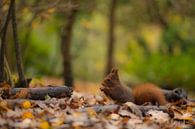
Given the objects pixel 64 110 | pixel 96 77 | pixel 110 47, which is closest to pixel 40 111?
pixel 64 110

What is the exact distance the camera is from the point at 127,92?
6.45 metres

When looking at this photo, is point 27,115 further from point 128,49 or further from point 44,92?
point 128,49

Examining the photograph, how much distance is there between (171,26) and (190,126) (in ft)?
45.9

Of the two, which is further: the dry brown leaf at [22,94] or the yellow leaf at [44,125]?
the dry brown leaf at [22,94]

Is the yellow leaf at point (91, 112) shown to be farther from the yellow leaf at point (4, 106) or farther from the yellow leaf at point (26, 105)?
the yellow leaf at point (4, 106)

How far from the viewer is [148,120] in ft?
19.6

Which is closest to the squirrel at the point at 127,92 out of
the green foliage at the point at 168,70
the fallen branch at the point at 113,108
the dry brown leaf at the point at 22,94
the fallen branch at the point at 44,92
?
the fallen branch at the point at 113,108

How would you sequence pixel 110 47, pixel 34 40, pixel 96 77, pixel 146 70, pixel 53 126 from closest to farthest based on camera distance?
pixel 53 126
pixel 110 47
pixel 146 70
pixel 34 40
pixel 96 77

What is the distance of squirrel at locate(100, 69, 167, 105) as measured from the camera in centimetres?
639

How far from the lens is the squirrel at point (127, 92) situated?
21.0 feet

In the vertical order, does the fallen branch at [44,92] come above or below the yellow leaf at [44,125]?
above

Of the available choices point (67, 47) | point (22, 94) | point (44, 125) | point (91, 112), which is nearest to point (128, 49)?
point (67, 47)

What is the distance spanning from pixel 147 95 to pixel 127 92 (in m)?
0.25

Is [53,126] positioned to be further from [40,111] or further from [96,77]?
[96,77]
